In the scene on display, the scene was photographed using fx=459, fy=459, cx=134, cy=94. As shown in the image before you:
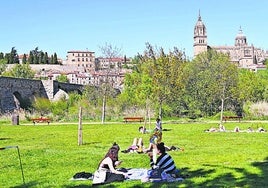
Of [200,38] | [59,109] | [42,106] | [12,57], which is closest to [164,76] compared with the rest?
[59,109]

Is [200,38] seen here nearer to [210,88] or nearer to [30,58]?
[30,58]

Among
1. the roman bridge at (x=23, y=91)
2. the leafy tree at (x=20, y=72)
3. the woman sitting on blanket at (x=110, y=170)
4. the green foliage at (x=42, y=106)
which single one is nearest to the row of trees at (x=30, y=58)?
the leafy tree at (x=20, y=72)

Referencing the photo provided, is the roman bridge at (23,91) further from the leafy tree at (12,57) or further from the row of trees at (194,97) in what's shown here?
the leafy tree at (12,57)

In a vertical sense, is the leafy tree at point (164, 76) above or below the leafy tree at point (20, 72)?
below

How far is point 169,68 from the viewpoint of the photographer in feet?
129

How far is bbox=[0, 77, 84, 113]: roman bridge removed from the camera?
184 ft

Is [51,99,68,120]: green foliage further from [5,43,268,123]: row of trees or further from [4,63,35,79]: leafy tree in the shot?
[4,63,35,79]: leafy tree

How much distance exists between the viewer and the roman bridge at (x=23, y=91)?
56156mm

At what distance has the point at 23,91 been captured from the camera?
2388 inches

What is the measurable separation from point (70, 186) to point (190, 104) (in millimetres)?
39449

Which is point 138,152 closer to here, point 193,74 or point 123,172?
point 123,172

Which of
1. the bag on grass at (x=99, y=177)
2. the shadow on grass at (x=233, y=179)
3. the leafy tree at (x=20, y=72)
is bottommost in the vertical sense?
the shadow on grass at (x=233, y=179)

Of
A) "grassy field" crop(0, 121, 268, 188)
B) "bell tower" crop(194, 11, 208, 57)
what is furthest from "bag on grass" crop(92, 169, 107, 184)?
"bell tower" crop(194, 11, 208, 57)

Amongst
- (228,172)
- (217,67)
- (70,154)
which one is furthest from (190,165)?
(217,67)
